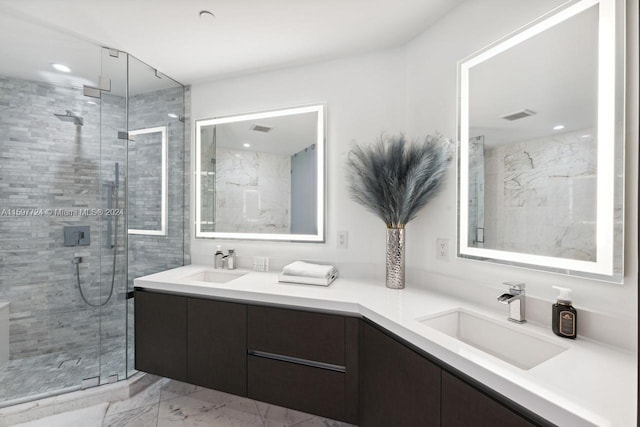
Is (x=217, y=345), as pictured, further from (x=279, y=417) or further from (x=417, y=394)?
(x=417, y=394)

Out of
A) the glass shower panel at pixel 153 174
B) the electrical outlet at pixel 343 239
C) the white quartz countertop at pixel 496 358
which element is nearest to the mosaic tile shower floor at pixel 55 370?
the glass shower panel at pixel 153 174

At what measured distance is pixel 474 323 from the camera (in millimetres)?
1277

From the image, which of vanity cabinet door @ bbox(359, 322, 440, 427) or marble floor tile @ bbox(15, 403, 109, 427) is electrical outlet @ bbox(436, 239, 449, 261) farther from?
marble floor tile @ bbox(15, 403, 109, 427)

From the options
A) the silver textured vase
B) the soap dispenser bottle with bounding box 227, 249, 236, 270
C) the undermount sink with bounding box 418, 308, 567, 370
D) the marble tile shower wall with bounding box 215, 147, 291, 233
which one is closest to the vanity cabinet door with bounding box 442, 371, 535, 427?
the undermount sink with bounding box 418, 308, 567, 370

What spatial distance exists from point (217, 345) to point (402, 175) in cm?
149

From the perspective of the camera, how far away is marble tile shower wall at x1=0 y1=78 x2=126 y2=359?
72.1 inches

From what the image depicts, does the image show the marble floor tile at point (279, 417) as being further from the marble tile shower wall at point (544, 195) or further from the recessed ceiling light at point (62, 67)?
the recessed ceiling light at point (62, 67)

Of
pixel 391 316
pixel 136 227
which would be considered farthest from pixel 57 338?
pixel 391 316

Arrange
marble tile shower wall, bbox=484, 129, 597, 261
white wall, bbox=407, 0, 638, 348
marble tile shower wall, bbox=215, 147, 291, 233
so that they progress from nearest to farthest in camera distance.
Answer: white wall, bbox=407, 0, 638, 348, marble tile shower wall, bbox=484, 129, 597, 261, marble tile shower wall, bbox=215, 147, 291, 233

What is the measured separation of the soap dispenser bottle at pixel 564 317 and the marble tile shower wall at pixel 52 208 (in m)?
2.45

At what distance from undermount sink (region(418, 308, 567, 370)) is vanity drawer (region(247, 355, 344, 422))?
590 millimetres

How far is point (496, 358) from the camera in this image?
0.89m

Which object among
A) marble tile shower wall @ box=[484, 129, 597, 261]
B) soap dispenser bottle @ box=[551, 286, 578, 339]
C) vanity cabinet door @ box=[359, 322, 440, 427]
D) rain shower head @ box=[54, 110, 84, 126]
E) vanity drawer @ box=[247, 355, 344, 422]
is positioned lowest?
vanity drawer @ box=[247, 355, 344, 422]

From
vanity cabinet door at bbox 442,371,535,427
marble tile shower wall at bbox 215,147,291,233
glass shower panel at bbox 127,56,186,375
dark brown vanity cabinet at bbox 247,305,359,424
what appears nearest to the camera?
vanity cabinet door at bbox 442,371,535,427
